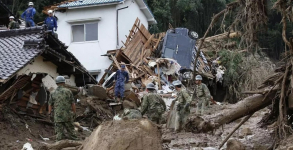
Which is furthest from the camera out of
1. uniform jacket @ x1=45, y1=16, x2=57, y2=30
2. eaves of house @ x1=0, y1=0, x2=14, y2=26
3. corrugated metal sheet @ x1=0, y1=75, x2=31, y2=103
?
eaves of house @ x1=0, y1=0, x2=14, y2=26

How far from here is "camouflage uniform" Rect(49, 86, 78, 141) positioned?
9.13m

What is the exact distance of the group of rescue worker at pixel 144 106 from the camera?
9.14 m

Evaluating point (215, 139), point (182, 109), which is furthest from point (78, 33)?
point (215, 139)

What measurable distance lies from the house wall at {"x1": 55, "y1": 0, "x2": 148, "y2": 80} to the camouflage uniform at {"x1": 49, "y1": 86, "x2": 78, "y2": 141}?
10500mm

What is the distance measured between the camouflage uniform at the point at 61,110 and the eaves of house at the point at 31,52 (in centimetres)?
160

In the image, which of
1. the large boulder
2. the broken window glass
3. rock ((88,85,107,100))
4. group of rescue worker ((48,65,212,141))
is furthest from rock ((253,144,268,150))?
the broken window glass

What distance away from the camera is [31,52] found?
1131 cm

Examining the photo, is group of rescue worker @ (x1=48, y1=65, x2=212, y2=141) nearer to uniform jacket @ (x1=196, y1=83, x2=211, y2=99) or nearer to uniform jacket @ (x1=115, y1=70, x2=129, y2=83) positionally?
uniform jacket @ (x1=196, y1=83, x2=211, y2=99)

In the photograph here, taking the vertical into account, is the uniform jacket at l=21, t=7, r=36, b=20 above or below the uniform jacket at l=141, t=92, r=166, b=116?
above

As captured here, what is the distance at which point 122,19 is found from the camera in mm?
20656

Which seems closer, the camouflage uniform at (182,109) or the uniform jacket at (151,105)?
the uniform jacket at (151,105)

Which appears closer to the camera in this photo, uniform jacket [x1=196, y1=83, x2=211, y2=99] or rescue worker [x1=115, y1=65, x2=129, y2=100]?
uniform jacket [x1=196, y1=83, x2=211, y2=99]

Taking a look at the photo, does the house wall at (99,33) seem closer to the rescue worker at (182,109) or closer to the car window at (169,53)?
the car window at (169,53)

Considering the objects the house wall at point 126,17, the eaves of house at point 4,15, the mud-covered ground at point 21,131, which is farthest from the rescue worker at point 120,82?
the eaves of house at point 4,15
